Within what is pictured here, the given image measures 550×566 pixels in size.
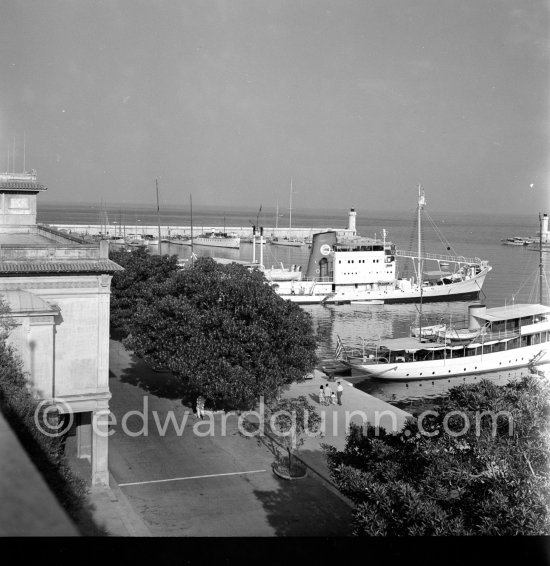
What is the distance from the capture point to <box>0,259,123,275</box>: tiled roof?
12945 mm

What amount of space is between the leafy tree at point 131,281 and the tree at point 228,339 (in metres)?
7.37

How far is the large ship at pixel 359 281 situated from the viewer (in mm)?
59781

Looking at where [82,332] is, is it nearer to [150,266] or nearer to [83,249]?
[83,249]

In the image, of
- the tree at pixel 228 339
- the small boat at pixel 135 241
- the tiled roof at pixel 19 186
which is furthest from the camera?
the small boat at pixel 135 241

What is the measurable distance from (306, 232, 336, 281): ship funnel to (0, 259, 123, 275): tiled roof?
49.7 m

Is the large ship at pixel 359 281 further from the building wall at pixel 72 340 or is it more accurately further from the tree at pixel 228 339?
the building wall at pixel 72 340

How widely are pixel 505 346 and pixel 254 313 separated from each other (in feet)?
65.9

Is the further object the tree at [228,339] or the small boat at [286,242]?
the small boat at [286,242]

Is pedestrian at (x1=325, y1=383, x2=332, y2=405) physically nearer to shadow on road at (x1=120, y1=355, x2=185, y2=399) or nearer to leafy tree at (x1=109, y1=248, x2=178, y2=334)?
shadow on road at (x1=120, y1=355, x2=185, y2=399)

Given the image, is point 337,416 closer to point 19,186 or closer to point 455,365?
point 19,186

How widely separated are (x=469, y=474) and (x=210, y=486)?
25.1 ft

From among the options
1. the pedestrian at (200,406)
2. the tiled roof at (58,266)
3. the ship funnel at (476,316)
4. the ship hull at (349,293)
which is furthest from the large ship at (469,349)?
the ship hull at (349,293)

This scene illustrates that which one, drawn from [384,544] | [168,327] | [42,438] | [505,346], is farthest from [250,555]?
[505,346]

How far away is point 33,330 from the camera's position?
12.7 m
